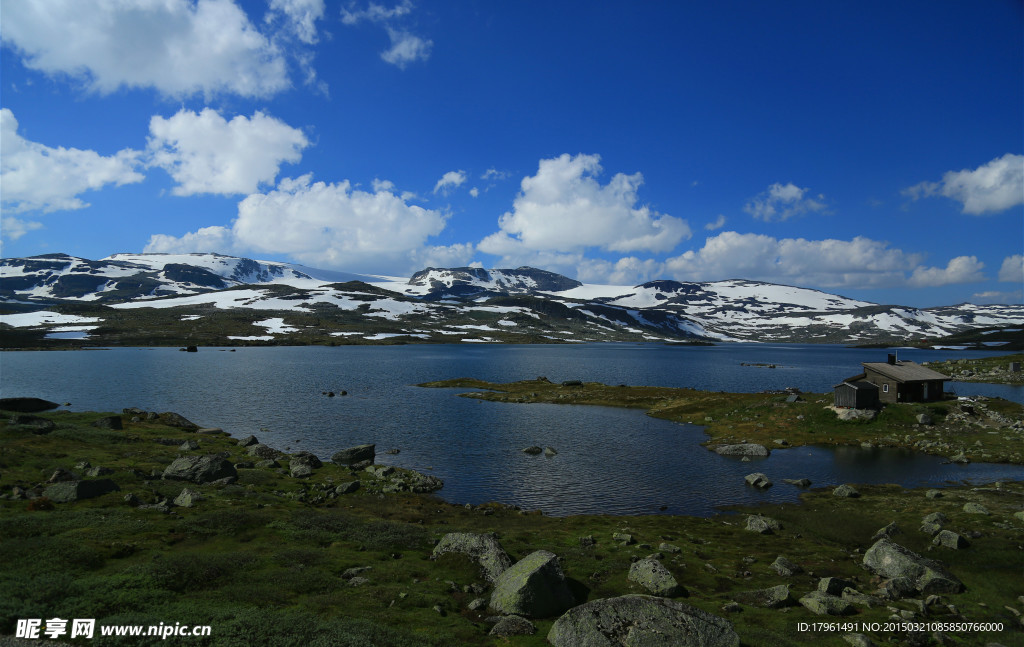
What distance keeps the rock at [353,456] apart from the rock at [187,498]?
1920 cm

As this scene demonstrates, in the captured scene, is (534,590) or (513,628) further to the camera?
(534,590)

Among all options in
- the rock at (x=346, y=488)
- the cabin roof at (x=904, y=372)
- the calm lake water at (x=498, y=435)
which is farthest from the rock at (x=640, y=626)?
the cabin roof at (x=904, y=372)

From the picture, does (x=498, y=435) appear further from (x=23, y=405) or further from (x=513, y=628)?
(x=23, y=405)

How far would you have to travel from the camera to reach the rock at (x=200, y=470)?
37875mm

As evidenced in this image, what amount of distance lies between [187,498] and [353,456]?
68.9 feet

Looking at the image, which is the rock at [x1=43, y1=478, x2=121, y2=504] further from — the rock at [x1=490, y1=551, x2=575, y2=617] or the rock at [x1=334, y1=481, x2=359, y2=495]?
the rock at [x1=490, y1=551, x2=575, y2=617]

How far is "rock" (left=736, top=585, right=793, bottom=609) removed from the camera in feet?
71.2

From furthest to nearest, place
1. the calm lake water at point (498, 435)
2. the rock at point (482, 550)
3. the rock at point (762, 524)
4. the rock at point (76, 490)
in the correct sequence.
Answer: the calm lake water at point (498, 435) → the rock at point (762, 524) → the rock at point (76, 490) → the rock at point (482, 550)

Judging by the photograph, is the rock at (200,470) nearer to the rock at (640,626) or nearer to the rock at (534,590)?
the rock at (534,590)

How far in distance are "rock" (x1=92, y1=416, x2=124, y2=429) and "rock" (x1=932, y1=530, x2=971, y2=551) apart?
252 feet

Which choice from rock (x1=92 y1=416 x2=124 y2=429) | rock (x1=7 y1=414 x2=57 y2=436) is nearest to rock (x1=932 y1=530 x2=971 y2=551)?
rock (x1=7 y1=414 x2=57 y2=436)

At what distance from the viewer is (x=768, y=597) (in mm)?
22406

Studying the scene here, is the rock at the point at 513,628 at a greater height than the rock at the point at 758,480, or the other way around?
the rock at the point at 513,628

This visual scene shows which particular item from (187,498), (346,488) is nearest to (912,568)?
(346,488)
